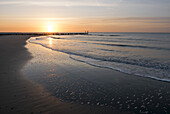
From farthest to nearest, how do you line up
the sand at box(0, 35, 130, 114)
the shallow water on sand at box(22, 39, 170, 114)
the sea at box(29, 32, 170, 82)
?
the sea at box(29, 32, 170, 82)
the shallow water on sand at box(22, 39, 170, 114)
the sand at box(0, 35, 130, 114)

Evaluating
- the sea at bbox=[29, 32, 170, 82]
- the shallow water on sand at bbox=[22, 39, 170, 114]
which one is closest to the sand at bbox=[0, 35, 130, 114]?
the shallow water on sand at bbox=[22, 39, 170, 114]

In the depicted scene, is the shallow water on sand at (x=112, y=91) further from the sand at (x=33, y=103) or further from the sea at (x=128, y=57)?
the sea at (x=128, y=57)

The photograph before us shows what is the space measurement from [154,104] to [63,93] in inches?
133

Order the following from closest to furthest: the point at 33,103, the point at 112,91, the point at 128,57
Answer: the point at 33,103
the point at 112,91
the point at 128,57

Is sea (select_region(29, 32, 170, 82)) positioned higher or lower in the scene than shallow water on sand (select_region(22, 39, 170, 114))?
higher

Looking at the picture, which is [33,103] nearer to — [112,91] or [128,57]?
[112,91]

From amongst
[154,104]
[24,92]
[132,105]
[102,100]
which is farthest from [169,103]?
[24,92]

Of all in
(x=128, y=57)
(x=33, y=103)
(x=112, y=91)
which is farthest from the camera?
(x=128, y=57)

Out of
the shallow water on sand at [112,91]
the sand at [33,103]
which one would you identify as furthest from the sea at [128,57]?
the sand at [33,103]

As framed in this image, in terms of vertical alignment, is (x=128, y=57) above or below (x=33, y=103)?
above

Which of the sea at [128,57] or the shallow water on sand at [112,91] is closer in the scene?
the shallow water on sand at [112,91]

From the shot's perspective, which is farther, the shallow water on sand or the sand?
the shallow water on sand

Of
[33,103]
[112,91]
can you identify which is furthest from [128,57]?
[33,103]

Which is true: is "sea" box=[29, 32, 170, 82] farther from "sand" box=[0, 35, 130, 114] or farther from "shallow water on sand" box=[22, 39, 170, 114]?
"sand" box=[0, 35, 130, 114]
